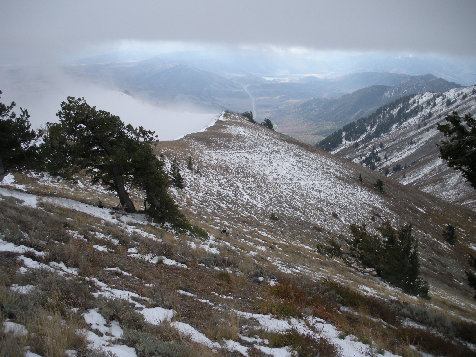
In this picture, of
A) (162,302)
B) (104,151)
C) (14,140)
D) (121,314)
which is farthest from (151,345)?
(14,140)

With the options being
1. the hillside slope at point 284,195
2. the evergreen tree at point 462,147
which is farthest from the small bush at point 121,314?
the hillside slope at point 284,195

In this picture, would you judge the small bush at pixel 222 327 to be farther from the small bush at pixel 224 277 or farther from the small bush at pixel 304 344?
the small bush at pixel 224 277

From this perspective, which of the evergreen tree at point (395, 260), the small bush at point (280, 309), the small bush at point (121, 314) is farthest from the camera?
the evergreen tree at point (395, 260)

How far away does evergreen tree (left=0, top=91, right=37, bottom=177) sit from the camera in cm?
1420

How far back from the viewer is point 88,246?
8758mm

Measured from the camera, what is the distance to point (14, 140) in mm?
14539

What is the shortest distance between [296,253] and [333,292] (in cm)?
1153

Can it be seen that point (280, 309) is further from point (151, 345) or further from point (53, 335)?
point (53, 335)

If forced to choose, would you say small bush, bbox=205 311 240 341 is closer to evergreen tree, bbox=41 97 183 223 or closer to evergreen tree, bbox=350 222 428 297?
evergreen tree, bbox=41 97 183 223

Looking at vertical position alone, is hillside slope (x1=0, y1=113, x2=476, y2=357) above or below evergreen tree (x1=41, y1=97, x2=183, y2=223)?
below

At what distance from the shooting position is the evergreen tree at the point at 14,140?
1420 cm

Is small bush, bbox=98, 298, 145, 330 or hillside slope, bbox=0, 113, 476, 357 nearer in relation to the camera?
hillside slope, bbox=0, 113, 476, 357

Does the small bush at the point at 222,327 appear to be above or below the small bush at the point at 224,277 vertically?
above

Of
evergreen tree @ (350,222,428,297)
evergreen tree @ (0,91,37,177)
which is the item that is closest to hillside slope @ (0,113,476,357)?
evergreen tree @ (0,91,37,177)
